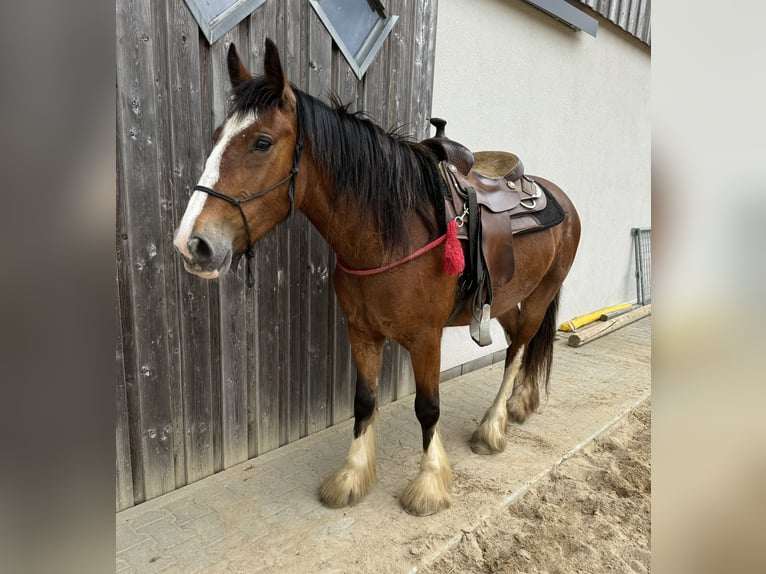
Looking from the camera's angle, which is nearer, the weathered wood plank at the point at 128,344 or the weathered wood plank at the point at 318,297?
the weathered wood plank at the point at 128,344

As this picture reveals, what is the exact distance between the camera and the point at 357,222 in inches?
72.6

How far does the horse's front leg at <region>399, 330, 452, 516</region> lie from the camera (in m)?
2.04

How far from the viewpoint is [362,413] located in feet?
7.29

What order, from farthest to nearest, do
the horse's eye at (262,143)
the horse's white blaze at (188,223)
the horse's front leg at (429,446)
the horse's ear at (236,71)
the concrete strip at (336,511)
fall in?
the horse's front leg at (429,446) < the concrete strip at (336,511) < the horse's ear at (236,71) < the horse's eye at (262,143) < the horse's white blaze at (188,223)

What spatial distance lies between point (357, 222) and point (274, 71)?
60cm

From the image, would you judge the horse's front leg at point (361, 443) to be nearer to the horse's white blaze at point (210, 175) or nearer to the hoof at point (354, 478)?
the hoof at point (354, 478)

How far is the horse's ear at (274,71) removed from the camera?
145 centimetres

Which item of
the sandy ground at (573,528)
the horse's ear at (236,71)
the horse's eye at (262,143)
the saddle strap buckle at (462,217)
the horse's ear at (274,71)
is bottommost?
the sandy ground at (573,528)

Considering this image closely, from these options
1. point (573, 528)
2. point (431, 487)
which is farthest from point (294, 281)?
point (573, 528)

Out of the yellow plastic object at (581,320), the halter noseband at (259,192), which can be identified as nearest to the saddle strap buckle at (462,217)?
the halter noseband at (259,192)

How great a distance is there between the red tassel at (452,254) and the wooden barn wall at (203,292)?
2.93 feet

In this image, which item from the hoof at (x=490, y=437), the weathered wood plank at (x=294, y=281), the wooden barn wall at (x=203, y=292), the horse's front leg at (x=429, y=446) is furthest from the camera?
the hoof at (x=490, y=437)
